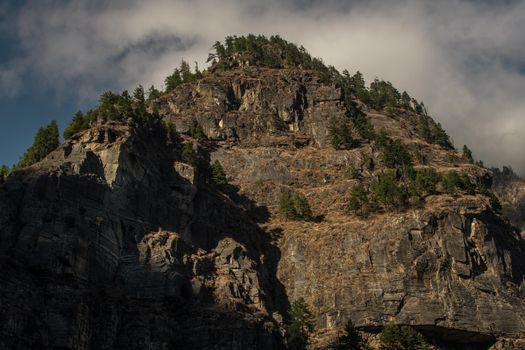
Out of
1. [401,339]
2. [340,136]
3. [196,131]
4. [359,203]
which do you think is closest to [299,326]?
[401,339]

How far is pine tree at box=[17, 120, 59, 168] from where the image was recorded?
78375mm

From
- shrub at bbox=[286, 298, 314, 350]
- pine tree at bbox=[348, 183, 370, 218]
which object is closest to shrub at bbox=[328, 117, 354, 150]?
pine tree at bbox=[348, 183, 370, 218]

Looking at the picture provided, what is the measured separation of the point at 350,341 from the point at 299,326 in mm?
5762

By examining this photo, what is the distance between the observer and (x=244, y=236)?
85.8 m

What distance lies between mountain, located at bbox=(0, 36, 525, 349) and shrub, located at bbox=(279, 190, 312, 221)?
19 cm

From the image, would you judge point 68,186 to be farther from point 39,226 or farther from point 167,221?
point 167,221

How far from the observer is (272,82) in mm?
126438

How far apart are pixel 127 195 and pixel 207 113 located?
4717cm

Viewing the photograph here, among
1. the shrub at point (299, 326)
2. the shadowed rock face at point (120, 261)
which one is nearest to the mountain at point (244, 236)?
the shadowed rock face at point (120, 261)

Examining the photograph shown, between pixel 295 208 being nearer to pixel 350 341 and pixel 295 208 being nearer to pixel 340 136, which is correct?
pixel 340 136

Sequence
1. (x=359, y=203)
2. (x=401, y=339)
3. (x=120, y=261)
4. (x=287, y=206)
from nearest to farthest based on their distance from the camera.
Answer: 1. (x=120, y=261)
2. (x=401, y=339)
3. (x=359, y=203)
4. (x=287, y=206)

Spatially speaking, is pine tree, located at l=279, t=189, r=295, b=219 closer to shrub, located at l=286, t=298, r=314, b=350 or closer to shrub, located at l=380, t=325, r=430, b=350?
shrub, located at l=286, t=298, r=314, b=350

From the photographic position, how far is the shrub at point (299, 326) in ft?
226

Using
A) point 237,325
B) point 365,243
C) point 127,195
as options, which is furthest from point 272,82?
point 237,325
